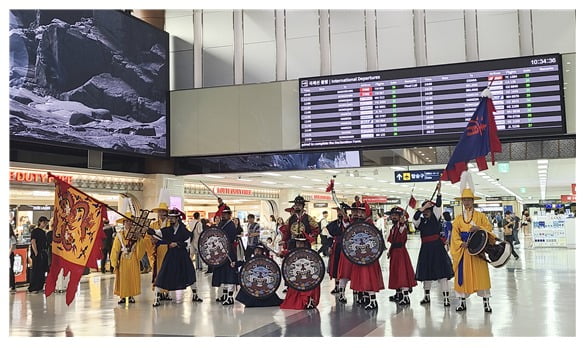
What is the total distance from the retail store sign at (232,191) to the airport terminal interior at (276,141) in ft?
18.8

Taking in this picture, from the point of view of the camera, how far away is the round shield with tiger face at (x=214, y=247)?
8.90 metres

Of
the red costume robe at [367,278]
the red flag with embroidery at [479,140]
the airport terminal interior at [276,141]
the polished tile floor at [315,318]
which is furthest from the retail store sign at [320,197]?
the red flag with embroidery at [479,140]

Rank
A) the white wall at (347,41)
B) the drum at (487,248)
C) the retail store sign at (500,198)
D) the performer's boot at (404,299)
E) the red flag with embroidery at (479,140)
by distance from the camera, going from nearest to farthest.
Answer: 1. the drum at (487,248)
2. the red flag with embroidery at (479,140)
3. the performer's boot at (404,299)
4. the white wall at (347,41)
5. the retail store sign at (500,198)

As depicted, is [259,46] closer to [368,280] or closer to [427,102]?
[427,102]

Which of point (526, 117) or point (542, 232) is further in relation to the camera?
point (542, 232)

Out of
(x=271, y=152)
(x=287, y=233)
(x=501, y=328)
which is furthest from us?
(x=271, y=152)

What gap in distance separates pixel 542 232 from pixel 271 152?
14.2 metres

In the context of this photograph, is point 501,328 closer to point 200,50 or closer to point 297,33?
point 297,33

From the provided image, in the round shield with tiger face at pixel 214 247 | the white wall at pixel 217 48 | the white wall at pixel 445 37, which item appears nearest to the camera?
the round shield with tiger face at pixel 214 247

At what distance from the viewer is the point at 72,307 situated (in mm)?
8867

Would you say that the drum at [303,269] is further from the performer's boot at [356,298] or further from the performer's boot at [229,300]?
the performer's boot at [229,300]

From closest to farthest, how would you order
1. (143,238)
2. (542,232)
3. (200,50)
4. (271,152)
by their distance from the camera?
1. (143,238)
2. (271,152)
3. (200,50)
4. (542,232)

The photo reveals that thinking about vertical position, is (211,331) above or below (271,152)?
below
